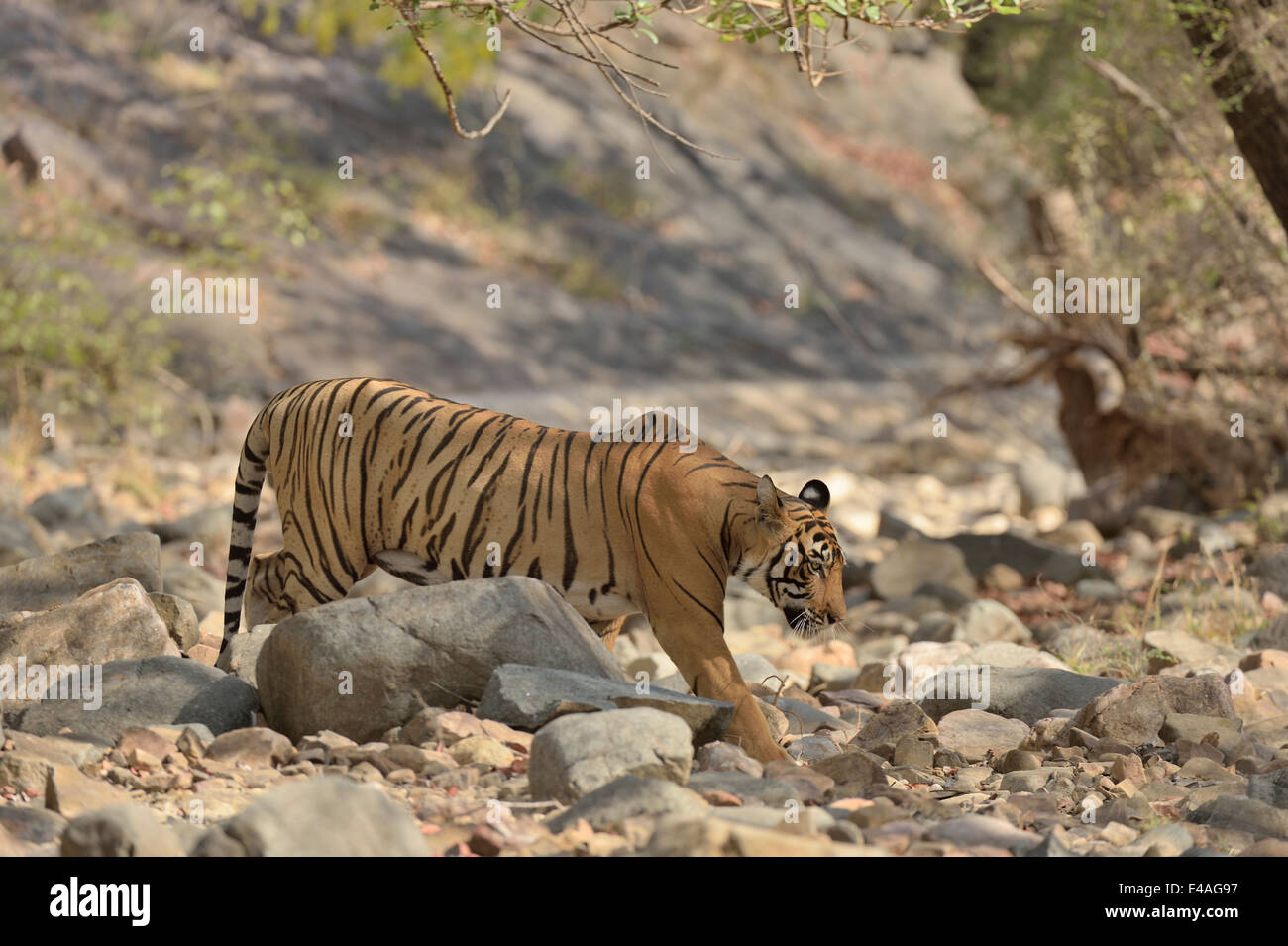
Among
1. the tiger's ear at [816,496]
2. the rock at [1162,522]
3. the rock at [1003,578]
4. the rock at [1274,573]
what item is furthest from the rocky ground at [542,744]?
the rock at [1162,522]

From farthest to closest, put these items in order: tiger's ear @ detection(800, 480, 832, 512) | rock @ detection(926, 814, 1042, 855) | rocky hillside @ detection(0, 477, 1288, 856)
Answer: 1. tiger's ear @ detection(800, 480, 832, 512)
2. rock @ detection(926, 814, 1042, 855)
3. rocky hillside @ detection(0, 477, 1288, 856)

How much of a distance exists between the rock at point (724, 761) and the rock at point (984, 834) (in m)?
0.81

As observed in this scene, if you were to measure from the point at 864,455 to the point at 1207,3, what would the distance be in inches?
412

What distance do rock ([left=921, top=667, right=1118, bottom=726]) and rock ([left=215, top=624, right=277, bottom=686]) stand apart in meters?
2.97

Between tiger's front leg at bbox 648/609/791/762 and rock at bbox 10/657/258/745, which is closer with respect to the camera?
rock at bbox 10/657/258/745

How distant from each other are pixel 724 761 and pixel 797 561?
115 centimetres

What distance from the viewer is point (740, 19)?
630 cm

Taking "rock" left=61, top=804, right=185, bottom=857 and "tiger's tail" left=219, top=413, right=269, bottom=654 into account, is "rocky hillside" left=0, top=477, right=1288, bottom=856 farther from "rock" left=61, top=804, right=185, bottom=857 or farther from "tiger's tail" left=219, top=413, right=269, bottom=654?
"tiger's tail" left=219, top=413, right=269, bottom=654

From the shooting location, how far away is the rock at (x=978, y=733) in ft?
19.1

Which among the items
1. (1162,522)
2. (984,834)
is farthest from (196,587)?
(1162,522)

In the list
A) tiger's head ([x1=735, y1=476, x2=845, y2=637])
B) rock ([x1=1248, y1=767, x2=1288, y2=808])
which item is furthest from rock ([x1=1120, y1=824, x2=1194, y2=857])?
tiger's head ([x1=735, y1=476, x2=845, y2=637])

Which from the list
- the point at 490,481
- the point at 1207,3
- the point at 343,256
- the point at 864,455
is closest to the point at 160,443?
the point at 343,256

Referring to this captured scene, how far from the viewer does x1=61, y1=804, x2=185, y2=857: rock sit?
3527 millimetres

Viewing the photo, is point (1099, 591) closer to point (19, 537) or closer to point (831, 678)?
point (831, 678)
